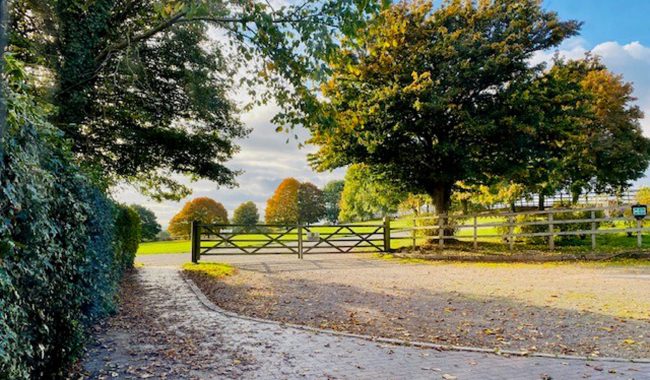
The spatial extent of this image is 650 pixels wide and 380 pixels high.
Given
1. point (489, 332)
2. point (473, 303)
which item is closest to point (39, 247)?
point (489, 332)

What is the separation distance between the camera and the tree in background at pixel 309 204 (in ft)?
214

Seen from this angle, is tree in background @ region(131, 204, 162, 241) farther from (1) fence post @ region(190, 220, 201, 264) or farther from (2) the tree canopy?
(1) fence post @ region(190, 220, 201, 264)

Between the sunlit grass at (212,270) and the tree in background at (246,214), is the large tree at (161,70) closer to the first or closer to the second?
the sunlit grass at (212,270)

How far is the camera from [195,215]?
5594 cm

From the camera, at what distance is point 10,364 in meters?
2.65

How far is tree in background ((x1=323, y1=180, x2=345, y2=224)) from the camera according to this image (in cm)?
7584

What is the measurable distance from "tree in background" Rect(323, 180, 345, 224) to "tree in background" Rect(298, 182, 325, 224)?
221 inches

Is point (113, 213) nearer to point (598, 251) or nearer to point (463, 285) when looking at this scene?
point (463, 285)

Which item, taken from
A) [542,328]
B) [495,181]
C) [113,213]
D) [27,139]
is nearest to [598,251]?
[495,181]

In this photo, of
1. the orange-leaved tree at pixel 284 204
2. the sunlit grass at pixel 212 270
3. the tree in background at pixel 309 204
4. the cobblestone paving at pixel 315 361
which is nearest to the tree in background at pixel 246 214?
the orange-leaved tree at pixel 284 204

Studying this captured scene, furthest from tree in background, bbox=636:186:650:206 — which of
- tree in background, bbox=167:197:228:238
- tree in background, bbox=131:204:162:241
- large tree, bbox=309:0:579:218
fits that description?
tree in background, bbox=167:197:228:238

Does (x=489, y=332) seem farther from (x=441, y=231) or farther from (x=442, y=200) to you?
(x=442, y=200)

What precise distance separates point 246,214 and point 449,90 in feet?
170

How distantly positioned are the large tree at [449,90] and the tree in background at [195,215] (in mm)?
39008
